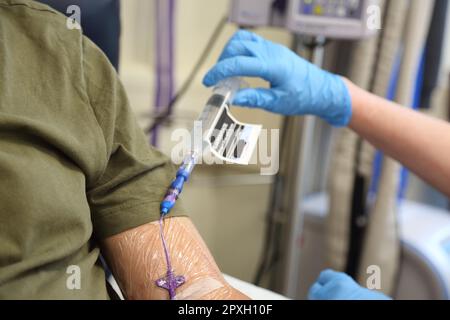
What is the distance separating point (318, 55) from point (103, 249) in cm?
101

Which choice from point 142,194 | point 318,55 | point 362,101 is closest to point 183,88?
point 318,55

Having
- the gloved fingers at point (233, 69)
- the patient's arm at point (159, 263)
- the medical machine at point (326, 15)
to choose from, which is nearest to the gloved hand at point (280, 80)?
the gloved fingers at point (233, 69)

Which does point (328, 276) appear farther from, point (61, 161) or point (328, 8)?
point (328, 8)

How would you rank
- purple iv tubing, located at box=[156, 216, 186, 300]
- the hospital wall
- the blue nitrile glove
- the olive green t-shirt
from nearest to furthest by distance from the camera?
the olive green t-shirt, purple iv tubing, located at box=[156, 216, 186, 300], the blue nitrile glove, the hospital wall

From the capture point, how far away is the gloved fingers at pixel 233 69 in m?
0.91

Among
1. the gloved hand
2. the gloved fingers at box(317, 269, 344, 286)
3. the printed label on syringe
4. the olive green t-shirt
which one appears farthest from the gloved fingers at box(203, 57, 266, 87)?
the gloved fingers at box(317, 269, 344, 286)

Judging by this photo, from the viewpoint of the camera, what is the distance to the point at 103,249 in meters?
0.74

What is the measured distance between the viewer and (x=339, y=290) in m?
0.88

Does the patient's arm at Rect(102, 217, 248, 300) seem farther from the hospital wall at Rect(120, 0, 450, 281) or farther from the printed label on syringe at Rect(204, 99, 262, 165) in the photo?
the hospital wall at Rect(120, 0, 450, 281)

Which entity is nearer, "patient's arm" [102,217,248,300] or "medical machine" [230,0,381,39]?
"patient's arm" [102,217,248,300]

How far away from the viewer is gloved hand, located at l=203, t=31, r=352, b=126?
36.4 inches

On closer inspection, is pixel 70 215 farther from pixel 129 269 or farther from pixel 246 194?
pixel 246 194

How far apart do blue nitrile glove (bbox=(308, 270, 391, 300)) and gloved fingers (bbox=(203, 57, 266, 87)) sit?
1.55ft

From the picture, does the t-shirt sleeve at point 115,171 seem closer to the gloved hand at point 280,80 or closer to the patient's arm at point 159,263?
the patient's arm at point 159,263
